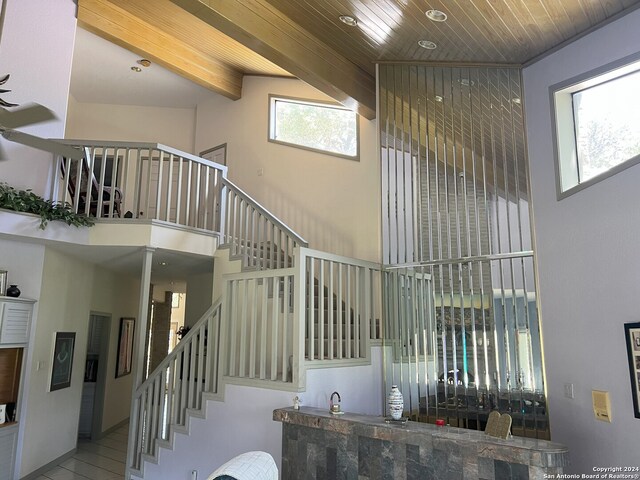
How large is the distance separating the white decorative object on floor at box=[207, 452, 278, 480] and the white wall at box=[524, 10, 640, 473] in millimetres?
2587

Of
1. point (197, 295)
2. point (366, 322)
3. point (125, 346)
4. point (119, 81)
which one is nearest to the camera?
point (366, 322)

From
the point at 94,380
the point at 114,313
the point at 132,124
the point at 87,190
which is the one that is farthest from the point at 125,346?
the point at 132,124

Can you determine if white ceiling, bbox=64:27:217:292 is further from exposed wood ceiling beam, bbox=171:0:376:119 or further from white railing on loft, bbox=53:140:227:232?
exposed wood ceiling beam, bbox=171:0:376:119

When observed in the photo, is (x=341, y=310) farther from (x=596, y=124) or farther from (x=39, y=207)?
(x=39, y=207)

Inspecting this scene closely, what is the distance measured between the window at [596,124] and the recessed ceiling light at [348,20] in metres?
2.00

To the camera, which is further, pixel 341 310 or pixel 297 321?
pixel 341 310

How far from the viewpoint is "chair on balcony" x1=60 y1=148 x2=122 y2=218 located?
5832mm

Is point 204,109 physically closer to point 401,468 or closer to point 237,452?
point 237,452

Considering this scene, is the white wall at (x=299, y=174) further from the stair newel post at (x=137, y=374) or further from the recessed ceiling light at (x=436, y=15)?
the stair newel post at (x=137, y=374)

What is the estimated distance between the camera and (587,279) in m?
3.67

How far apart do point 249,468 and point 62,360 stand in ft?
18.3

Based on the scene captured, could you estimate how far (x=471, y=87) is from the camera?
489 centimetres

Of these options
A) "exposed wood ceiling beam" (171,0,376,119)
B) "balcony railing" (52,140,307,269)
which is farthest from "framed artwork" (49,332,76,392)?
"exposed wood ceiling beam" (171,0,376,119)

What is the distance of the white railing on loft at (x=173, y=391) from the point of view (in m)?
5.05
